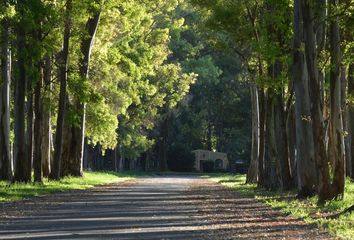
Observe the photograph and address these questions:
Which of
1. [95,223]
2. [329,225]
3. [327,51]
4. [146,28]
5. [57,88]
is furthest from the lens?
[146,28]

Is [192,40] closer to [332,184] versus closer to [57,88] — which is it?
[57,88]

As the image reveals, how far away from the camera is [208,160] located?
9938 cm

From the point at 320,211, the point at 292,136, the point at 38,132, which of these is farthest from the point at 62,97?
the point at 320,211

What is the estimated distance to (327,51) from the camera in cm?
2588

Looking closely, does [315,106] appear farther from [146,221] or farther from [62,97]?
[62,97]

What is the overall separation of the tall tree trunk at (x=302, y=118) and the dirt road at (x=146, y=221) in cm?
178

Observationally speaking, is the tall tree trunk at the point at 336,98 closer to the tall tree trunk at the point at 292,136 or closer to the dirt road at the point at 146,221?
the dirt road at the point at 146,221

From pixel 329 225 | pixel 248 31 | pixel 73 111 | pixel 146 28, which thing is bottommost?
pixel 329 225

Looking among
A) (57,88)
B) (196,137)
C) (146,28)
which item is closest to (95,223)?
(57,88)

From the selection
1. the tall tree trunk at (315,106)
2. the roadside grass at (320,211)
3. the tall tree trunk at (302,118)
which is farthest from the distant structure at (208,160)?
the tall tree trunk at (315,106)

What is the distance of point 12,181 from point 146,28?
26.6 metres

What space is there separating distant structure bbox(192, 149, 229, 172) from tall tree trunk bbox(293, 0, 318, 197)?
73.0 metres

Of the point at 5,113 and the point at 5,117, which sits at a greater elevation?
the point at 5,113

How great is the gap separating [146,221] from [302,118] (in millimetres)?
7827
